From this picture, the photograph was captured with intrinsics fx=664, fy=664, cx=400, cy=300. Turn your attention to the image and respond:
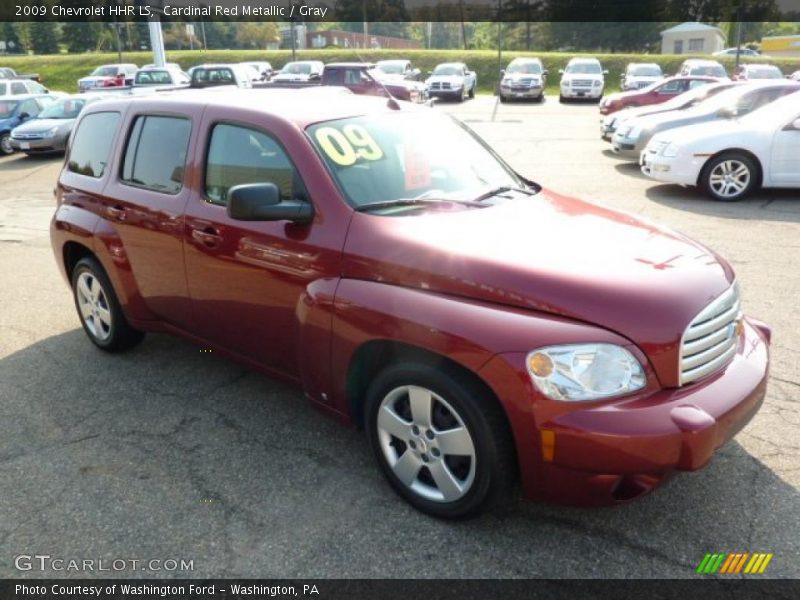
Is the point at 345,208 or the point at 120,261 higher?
the point at 345,208

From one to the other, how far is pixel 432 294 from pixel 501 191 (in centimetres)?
115

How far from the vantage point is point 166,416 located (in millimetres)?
3904

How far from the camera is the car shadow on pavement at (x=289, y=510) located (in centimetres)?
270

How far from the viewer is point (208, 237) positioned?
142 inches

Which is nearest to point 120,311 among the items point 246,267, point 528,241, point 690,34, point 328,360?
point 246,267

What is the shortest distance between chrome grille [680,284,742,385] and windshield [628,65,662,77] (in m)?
28.8

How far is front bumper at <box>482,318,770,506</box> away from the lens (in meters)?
2.38

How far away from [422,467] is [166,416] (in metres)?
1.75

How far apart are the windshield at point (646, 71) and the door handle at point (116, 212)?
28528mm

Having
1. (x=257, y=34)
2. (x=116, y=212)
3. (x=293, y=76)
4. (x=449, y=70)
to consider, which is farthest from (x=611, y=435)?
(x=257, y=34)

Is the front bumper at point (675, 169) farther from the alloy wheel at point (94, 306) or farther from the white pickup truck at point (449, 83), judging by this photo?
the white pickup truck at point (449, 83)

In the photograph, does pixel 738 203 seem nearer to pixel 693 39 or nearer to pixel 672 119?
pixel 672 119

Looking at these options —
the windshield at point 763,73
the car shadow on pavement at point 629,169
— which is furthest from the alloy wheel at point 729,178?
the windshield at point 763,73

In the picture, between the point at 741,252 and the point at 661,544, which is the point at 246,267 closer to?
the point at 661,544
